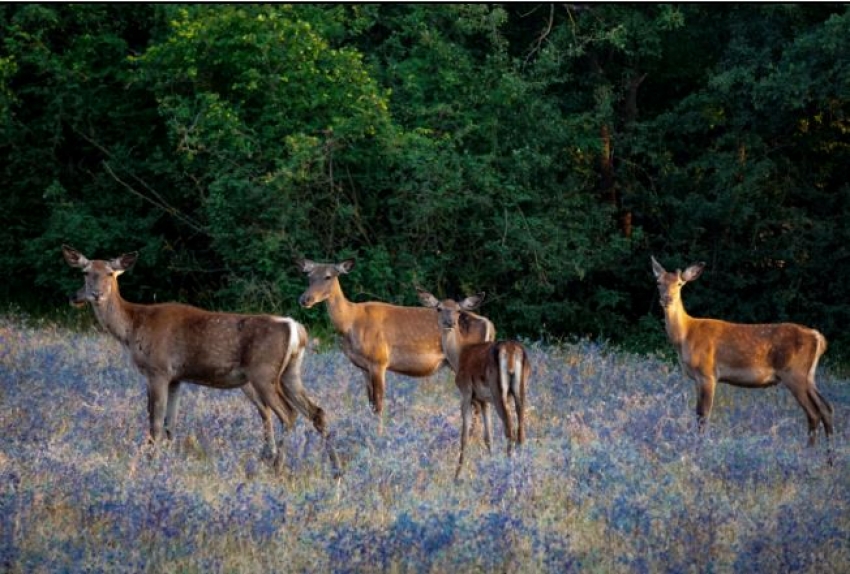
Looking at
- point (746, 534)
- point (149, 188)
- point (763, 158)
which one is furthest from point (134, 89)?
point (746, 534)

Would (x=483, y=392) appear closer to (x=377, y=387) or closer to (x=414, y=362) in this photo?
(x=377, y=387)

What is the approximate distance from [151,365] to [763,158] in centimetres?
1218

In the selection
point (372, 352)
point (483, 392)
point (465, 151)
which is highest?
point (483, 392)

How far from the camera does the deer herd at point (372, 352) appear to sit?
1037 centimetres

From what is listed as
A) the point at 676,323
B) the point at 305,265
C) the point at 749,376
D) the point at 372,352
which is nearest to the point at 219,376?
the point at 372,352

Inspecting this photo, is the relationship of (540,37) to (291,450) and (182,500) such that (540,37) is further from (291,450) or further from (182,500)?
(182,500)

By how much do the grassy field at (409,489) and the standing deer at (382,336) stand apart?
34cm

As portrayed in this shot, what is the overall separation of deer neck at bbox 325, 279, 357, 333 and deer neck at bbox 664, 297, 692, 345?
9.86 ft

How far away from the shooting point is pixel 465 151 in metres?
20.5

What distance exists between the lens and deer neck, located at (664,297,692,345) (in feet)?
42.0

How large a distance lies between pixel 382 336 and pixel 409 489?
4582mm

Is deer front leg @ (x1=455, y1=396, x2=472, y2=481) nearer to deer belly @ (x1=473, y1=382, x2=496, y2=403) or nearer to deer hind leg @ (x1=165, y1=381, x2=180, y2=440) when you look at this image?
deer belly @ (x1=473, y1=382, x2=496, y2=403)

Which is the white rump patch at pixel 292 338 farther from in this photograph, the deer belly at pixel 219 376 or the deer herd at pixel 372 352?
the deer belly at pixel 219 376

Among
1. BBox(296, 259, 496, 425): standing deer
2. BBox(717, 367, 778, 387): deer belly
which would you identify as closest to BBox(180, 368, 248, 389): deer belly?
BBox(296, 259, 496, 425): standing deer
